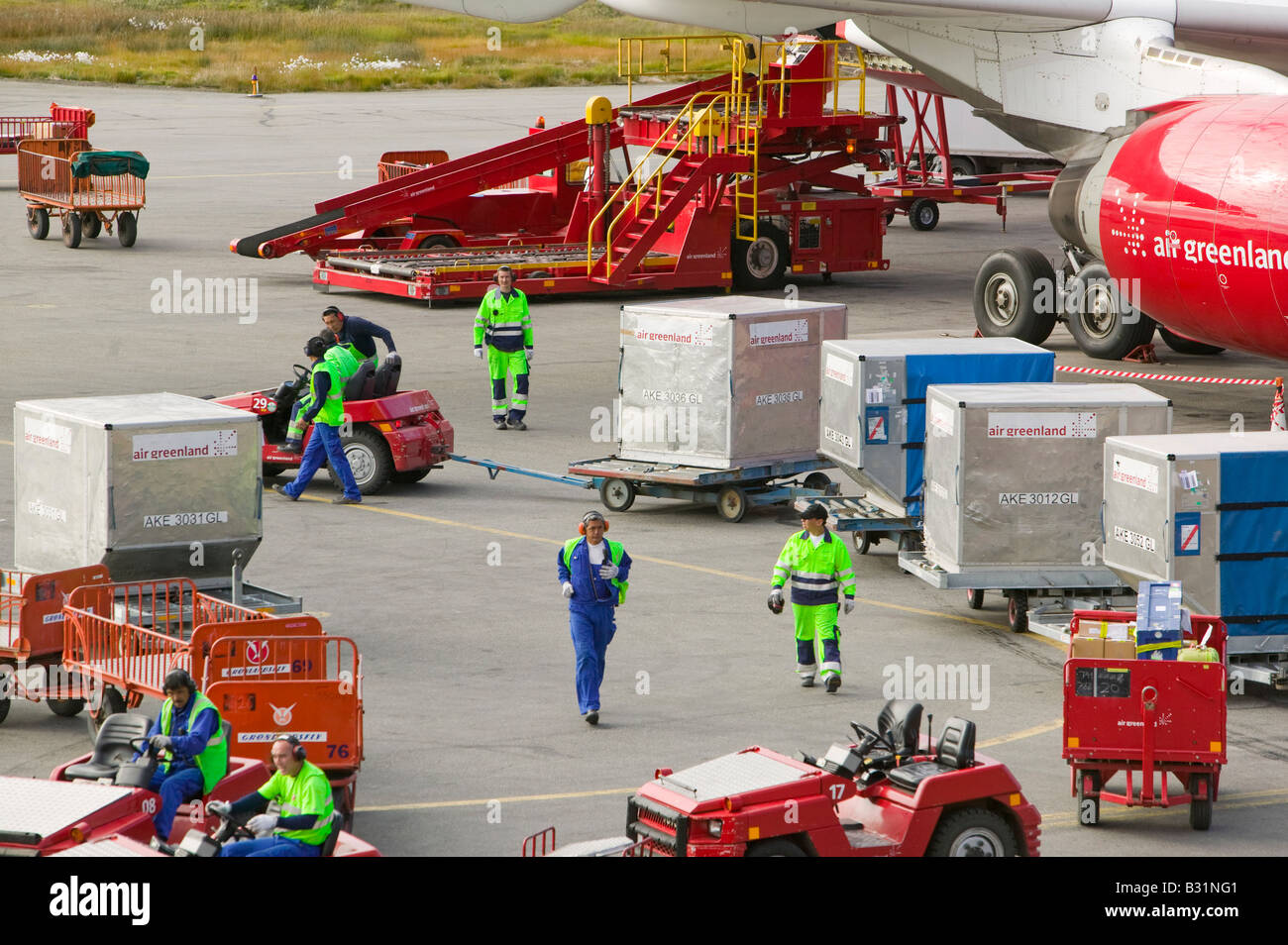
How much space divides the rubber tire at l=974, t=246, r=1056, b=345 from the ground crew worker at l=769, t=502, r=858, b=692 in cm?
1390

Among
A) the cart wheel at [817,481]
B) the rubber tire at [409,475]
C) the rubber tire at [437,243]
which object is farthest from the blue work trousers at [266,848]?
the rubber tire at [437,243]

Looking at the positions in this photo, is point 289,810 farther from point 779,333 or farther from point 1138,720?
point 779,333

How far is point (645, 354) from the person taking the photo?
68.9 feet

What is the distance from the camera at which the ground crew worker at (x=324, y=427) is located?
832 inches

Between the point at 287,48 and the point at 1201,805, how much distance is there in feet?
284

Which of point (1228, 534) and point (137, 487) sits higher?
point (137, 487)

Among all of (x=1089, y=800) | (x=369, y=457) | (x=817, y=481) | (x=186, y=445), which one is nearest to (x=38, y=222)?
(x=369, y=457)

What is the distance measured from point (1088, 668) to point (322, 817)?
18.3 ft

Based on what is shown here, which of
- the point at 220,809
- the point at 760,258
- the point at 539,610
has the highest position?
the point at 760,258

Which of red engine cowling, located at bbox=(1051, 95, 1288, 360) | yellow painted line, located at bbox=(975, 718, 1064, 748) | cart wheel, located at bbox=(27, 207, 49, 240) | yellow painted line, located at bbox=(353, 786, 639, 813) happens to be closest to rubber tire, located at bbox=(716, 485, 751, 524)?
red engine cowling, located at bbox=(1051, 95, 1288, 360)

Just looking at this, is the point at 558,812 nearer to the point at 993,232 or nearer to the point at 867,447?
the point at 867,447

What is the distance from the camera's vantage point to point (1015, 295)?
28.6 meters

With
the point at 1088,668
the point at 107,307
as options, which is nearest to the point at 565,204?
the point at 107,307

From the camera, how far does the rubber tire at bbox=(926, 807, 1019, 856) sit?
35.3 ft
